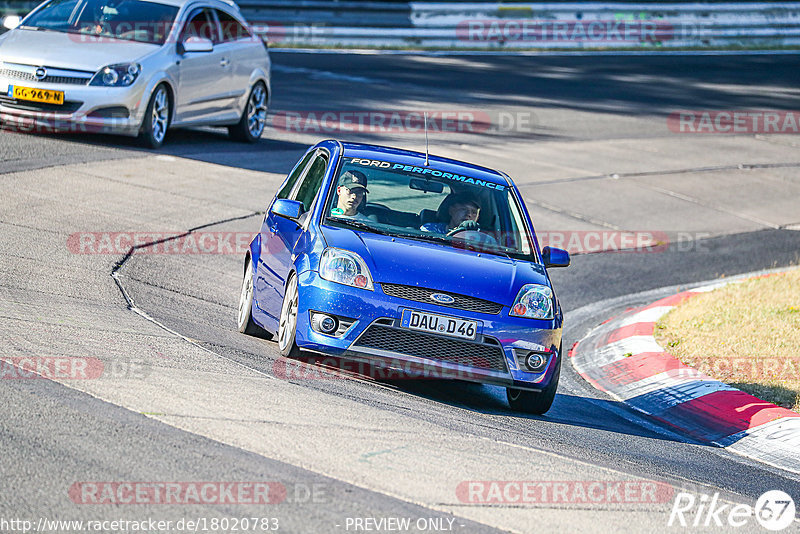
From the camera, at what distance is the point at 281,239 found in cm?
804

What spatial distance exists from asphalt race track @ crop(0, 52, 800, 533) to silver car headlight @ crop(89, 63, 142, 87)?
0.85m

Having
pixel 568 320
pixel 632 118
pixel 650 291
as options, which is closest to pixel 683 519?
pixel 568 320

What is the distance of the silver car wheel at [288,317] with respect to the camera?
7.29m

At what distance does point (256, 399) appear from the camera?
620 centimetres

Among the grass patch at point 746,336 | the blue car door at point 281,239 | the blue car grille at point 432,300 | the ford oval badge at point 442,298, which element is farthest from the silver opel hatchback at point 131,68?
the ford oval badge at point 442,298

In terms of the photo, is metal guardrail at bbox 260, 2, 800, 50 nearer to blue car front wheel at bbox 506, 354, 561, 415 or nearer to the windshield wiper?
the windshield wiper

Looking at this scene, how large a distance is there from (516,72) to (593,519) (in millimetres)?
22140

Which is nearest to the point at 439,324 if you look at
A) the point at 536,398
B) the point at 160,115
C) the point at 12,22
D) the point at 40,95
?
the point at 536,398

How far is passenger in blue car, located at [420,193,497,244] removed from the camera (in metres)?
8.00

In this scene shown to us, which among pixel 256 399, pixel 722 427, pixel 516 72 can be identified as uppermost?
pixel 516 72

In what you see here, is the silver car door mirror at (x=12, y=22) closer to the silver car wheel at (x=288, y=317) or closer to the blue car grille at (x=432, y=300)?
the silver car wheel at (x=288, y=317)

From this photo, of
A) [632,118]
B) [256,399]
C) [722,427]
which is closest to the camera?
[256,399]

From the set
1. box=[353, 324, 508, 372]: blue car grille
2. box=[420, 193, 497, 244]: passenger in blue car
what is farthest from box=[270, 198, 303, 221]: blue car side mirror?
box=[353, 324, 508, 372]: blue car grille

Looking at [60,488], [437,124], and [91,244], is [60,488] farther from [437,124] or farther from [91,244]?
[437,124]
